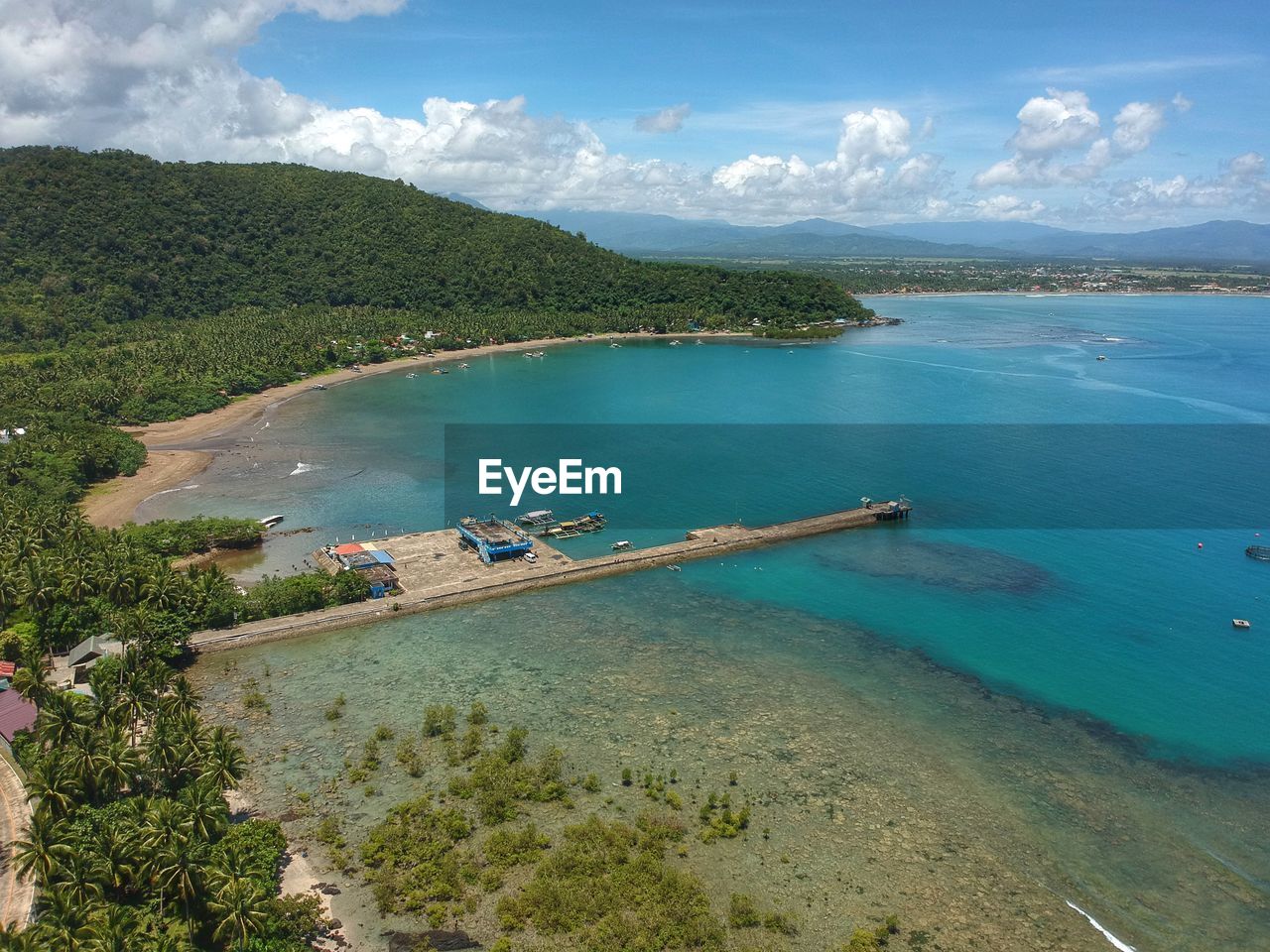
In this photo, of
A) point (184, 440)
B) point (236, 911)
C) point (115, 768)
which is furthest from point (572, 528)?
point (184, 440)

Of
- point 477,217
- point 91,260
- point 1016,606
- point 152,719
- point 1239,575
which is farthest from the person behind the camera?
point 477,217

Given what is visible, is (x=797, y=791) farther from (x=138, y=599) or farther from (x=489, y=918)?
(x=138, y=599)

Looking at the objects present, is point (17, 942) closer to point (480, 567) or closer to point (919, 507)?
point (480, 567)

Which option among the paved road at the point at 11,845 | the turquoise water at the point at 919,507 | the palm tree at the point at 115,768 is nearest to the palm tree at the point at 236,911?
the paved road at the point at 11,845

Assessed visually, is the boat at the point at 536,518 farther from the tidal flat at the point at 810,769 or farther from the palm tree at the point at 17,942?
the palm tree at the point at 17,942

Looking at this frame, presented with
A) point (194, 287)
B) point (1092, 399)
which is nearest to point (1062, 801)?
point (1092, 399)
